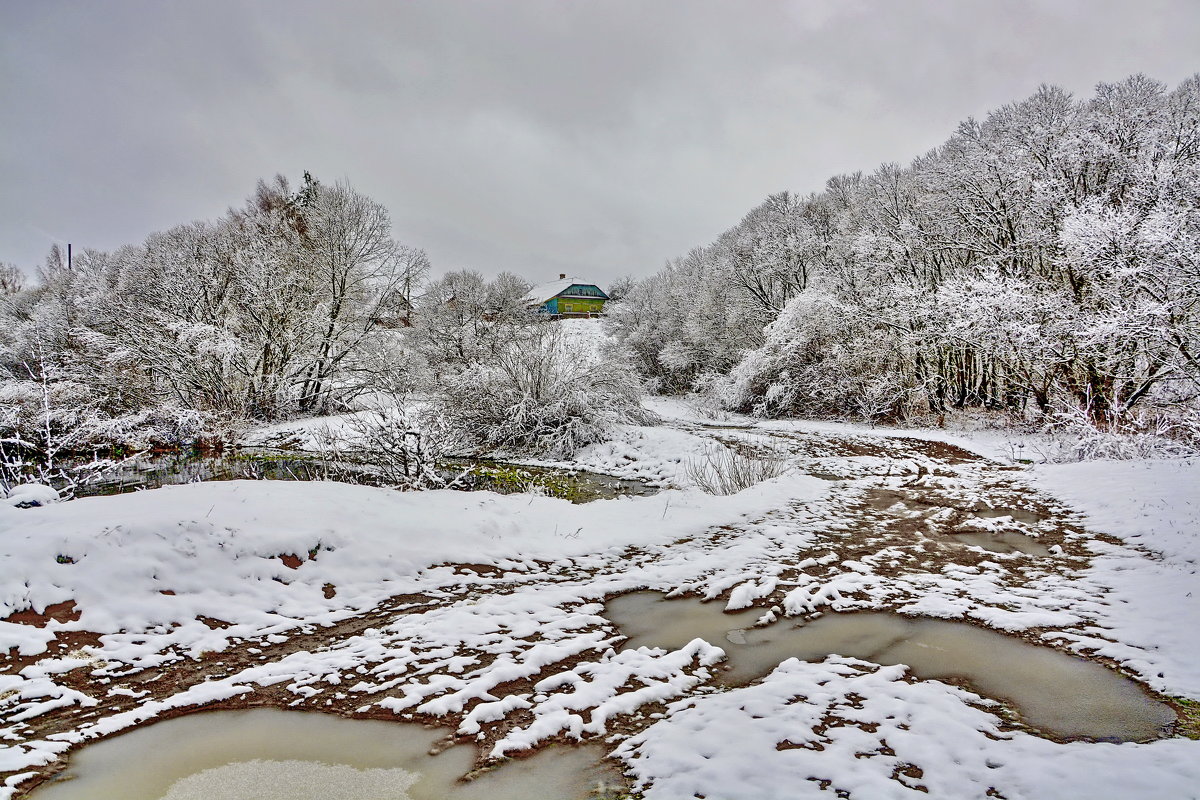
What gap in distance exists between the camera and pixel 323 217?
23.7 m

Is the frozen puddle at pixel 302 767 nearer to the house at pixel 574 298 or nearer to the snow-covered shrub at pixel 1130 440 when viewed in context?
the snow-covered shrub at pixel 1130 440

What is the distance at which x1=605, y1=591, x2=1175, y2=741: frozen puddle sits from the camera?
3.31m

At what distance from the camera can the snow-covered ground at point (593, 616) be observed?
2906 mm

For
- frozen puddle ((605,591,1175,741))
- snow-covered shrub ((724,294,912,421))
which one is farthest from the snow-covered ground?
snow-covered shrub ((724,294,912,421))

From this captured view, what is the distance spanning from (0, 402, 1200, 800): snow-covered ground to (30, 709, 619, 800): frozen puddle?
190mm

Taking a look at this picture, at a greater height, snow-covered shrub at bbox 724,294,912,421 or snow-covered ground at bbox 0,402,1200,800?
snow-covered shrub at bbox 724,294,912,421

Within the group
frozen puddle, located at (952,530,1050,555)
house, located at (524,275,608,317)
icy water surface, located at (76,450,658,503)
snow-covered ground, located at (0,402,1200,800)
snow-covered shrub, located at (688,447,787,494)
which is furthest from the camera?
house, located at (524,275,608,317)

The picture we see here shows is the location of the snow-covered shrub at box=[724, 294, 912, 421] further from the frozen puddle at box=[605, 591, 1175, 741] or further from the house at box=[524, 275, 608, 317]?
the house at box=[524, 275, 608, 317]

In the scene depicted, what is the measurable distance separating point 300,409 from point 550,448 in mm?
12534

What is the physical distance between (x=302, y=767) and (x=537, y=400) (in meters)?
14.3

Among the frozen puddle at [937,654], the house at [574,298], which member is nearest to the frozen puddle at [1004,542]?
the frozen puddle at [937,654]

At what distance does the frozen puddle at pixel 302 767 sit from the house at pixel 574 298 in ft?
207

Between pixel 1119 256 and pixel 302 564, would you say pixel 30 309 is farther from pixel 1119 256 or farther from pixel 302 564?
pixel 1119 256

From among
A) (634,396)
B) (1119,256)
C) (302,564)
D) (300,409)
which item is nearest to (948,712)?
(302,564)
